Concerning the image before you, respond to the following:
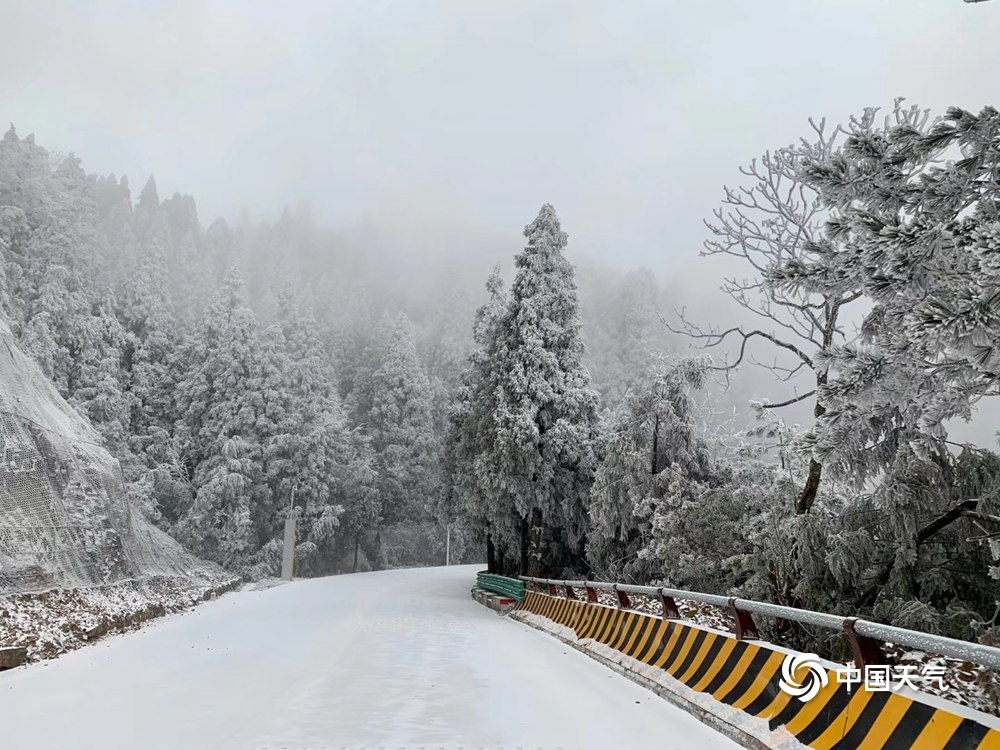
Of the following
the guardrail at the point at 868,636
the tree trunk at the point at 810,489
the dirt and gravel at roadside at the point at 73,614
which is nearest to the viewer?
the guardrail at the point at 868,636

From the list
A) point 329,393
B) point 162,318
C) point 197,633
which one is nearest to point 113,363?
point 162,318

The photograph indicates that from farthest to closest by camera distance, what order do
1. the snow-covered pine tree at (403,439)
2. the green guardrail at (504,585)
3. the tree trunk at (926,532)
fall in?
the snow-covered pine tree at (403,439) < the green guardrail at (504,585) < the tree trunk at (926,532)

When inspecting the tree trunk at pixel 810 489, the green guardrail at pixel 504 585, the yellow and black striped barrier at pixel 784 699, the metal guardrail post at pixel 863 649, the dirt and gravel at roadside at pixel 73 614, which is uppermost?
the tree trunk at pixel 810 489

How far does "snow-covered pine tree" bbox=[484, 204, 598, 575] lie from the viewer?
27875mm

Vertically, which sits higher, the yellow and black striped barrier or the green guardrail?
the yellow and black striped barrier

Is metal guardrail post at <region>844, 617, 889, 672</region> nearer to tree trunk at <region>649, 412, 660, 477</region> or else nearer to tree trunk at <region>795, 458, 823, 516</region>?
tree trunk at <region>795, 458, 823, 516</region>

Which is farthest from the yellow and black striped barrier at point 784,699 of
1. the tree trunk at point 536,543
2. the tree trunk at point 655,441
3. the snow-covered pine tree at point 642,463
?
the tree trunk at point 536,543

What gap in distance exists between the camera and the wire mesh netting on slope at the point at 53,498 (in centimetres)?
1280

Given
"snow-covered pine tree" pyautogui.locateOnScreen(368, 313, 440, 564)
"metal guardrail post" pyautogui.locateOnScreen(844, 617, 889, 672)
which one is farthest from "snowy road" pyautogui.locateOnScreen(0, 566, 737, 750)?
"snow-covered pine tree" pyautogui.locateOnScreen(368, 313, 440, 564)

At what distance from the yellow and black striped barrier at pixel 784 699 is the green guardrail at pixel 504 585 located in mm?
12695

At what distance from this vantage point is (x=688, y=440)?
21.6 meters

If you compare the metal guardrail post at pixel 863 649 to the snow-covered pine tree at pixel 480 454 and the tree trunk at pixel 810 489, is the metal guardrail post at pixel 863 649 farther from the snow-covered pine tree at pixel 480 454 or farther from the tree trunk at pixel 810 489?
the snow-covered pine tree at pixel 480 454

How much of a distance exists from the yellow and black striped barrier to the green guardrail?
41.6ft

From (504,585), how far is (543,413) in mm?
6802
